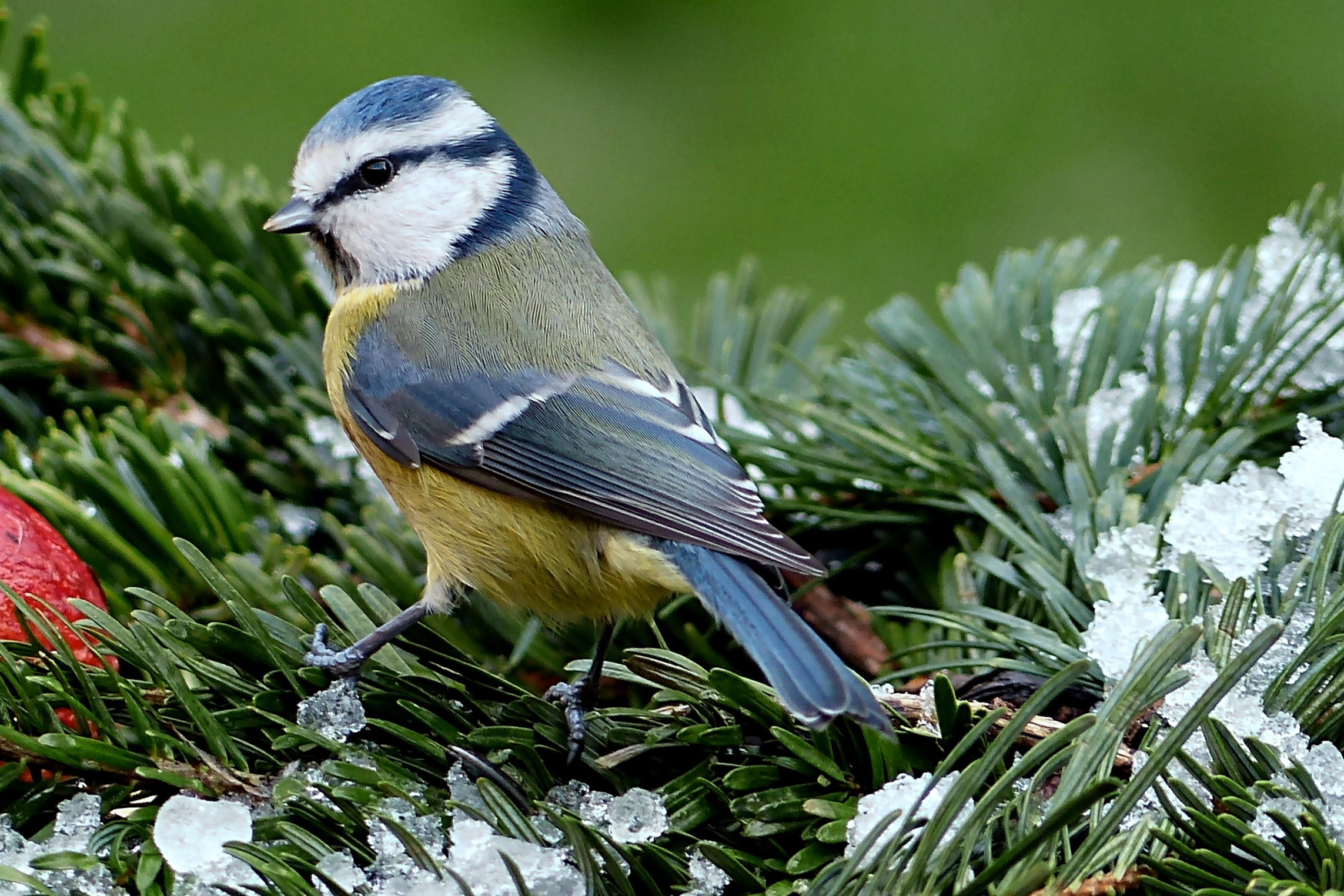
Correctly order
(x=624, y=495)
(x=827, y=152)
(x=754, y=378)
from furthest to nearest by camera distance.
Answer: (x=827, y=152), (x=754, y=378), (x=624, y=495)

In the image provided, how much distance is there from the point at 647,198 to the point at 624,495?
1734 mm

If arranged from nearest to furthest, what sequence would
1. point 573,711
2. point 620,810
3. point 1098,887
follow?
point 1098,887
point 620,810
point 573,711

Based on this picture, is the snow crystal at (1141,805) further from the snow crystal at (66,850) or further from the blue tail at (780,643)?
the snow crystal at (66,850)

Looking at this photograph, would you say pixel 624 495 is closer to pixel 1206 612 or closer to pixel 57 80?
pixel 1206 612

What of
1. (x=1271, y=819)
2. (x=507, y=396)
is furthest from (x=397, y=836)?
(x=507, y=396)

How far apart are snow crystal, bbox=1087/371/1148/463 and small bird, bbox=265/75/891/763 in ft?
0.86

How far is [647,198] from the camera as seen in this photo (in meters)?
2.68

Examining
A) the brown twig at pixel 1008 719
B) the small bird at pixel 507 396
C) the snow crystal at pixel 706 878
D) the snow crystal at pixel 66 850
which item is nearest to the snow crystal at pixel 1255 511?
the brown twig at pixel 1008 719

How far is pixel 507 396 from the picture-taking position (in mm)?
1154

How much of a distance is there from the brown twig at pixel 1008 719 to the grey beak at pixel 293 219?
2.29 ft

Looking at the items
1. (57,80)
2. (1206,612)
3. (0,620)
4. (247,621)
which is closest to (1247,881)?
(1206,612)

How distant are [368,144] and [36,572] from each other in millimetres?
682

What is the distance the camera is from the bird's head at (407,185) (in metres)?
1.28

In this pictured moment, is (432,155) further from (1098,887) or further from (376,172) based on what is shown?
(1098,887)
